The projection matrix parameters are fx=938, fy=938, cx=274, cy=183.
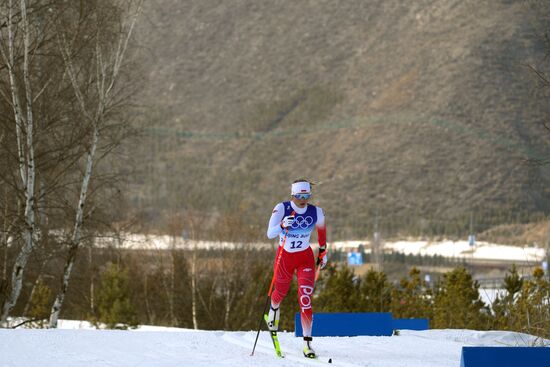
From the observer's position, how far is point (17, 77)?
17.7 m

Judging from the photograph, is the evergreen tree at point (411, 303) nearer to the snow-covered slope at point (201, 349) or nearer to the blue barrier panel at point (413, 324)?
the blue barrier panel at point (413, 324)

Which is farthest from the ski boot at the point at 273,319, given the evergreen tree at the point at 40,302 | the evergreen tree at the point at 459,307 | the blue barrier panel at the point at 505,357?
the evergreen tree at the point at 40,302

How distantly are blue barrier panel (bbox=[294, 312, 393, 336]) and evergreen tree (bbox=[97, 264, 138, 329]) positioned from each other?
2214 cm

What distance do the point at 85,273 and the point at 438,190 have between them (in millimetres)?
129185

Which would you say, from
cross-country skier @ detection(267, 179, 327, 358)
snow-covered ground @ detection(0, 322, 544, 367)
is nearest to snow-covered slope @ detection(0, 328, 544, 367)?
snow-covered ground @ detection(0, 322, 544, 367)

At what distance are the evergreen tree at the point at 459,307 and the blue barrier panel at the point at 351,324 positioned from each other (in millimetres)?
14419

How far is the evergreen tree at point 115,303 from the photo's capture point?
3553cm

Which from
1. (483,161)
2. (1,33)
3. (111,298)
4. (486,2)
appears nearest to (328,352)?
(1,33)

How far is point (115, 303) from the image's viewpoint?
3559 centimetres

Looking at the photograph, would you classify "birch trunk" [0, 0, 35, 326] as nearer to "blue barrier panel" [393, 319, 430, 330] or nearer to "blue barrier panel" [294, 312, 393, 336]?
"blue barrier panel" [294, 312, 393, 336]

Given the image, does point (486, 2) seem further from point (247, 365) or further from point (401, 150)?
point (247, 365)

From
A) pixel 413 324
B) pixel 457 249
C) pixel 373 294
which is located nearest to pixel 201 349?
pixel 413 324

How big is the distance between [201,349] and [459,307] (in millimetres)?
21412

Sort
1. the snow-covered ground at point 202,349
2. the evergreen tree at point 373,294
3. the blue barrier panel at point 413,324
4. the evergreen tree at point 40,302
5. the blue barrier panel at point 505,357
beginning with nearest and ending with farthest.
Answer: the blue barrier panel at point 505,357 < the snow-covered ground at point 202,349 < the blue barrier panel at point 413,324 < the evergreen tree at point 40,302 < the evergreen tree at point 373,294
